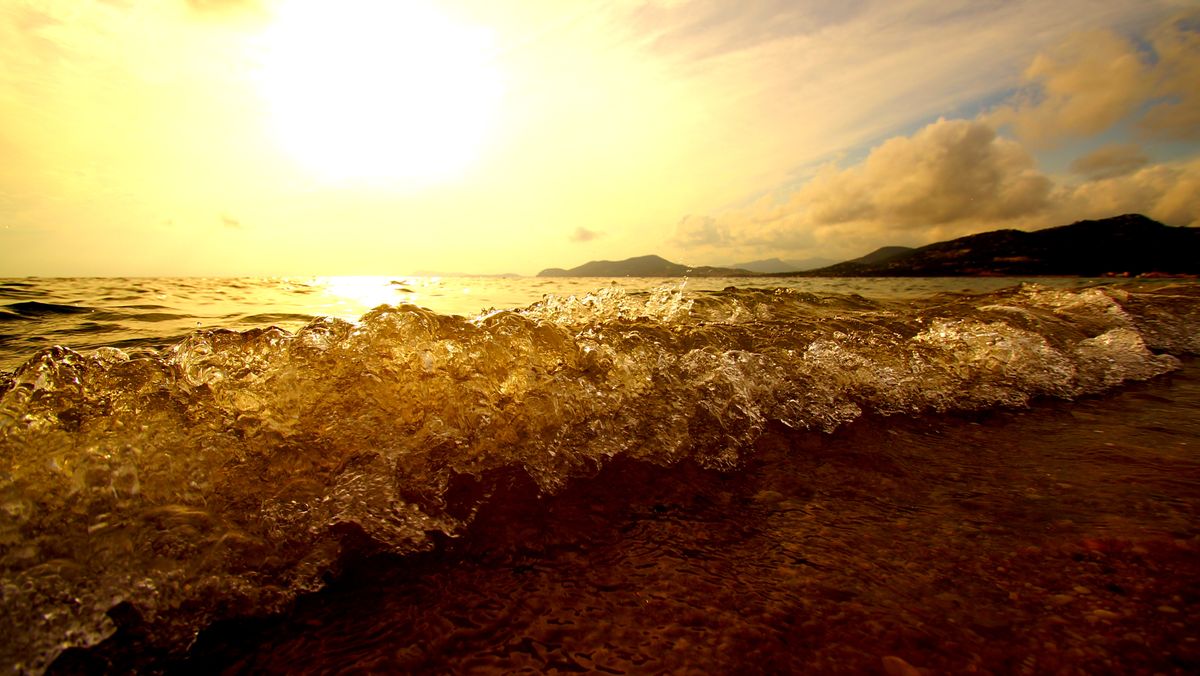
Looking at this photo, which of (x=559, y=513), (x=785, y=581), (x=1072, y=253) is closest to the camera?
(x=785, y=581)

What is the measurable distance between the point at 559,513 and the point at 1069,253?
236 ft

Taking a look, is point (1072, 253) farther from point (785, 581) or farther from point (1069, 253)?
point (785, 581)

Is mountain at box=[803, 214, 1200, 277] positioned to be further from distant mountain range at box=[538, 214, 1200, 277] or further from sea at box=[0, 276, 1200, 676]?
sea at box=[0, 276, 1200, 676]

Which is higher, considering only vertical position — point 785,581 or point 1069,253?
point 1069,253

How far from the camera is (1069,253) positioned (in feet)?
166

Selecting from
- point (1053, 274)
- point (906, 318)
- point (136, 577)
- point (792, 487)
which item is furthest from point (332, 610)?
point (1053, 274)

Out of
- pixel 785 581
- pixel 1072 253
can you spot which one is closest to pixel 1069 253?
pixel 1072 253

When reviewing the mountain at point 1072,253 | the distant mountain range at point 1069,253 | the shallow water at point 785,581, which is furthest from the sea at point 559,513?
the mountain at point 1072,253

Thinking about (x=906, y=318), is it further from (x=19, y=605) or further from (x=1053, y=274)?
(x=1053, y=274)

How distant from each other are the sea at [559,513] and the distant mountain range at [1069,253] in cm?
4458

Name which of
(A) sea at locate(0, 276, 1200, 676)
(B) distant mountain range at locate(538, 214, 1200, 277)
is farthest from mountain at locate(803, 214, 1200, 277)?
(A) sea at locate(0, 276, 1200, 676)

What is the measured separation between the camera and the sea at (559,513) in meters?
1.56

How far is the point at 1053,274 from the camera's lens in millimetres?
44625

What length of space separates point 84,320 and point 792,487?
10777 millimetres
